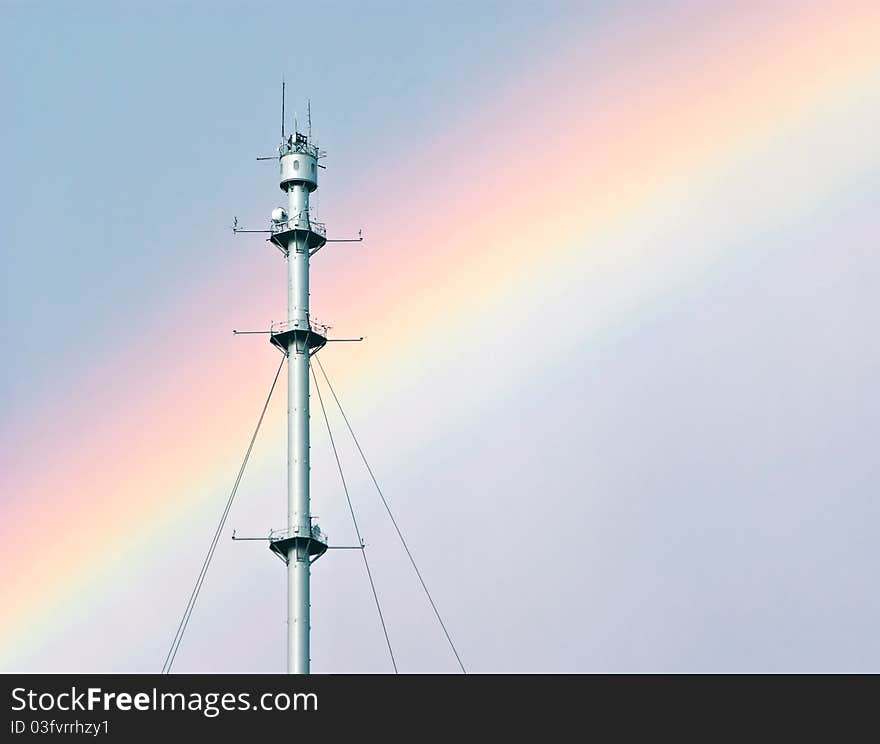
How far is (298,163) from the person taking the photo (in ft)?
530

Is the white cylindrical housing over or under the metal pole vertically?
over

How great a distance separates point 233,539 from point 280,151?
29.4 meters

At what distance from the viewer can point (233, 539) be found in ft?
497

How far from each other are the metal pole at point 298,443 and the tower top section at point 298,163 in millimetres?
537

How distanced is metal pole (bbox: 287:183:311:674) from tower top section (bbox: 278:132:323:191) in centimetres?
54

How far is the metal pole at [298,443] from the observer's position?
149 metres

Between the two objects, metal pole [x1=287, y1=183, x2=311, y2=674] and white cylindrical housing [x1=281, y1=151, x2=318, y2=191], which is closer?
metal pole [x1=287, y1=183, x2=311, y2=674]

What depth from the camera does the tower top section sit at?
16138cm

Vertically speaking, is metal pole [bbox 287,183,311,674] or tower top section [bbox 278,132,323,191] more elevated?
tower top section [bbox 278,132,323,191]

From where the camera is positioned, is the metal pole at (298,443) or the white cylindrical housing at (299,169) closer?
the metal pole at (298,443)
